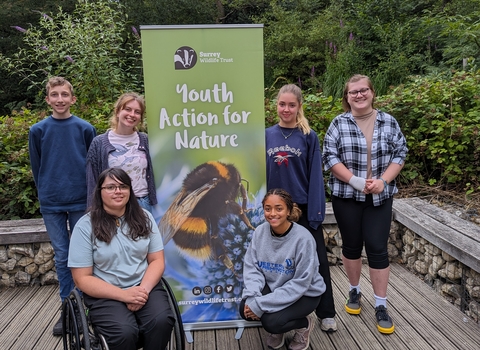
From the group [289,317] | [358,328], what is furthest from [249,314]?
[358,328]

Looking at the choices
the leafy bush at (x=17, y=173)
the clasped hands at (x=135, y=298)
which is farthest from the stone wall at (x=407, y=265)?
the clasped hands at (x=135, y=298)

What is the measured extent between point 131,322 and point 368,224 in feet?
4.64

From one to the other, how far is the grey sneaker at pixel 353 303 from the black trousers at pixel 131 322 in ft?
4.35

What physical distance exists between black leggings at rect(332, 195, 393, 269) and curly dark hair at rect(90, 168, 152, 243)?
3.78 ft

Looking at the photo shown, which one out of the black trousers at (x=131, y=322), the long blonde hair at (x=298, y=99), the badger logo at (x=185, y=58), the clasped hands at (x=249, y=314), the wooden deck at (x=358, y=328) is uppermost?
the badger logo at (x=185, y=58)

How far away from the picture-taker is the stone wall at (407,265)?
2.71m

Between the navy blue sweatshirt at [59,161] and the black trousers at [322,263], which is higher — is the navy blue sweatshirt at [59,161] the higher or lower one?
the higher one

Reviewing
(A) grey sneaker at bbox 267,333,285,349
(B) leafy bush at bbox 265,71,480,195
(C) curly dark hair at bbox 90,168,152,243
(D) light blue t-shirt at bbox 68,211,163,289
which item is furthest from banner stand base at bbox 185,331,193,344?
(B) leafy bush at bbox 265,71,480,195

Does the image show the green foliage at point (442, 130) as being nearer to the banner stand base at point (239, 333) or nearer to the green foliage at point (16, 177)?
the banner stand base at point (239, 333)

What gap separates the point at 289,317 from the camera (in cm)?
212

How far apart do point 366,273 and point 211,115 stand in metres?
1.87

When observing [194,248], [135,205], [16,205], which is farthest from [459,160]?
[16,205]

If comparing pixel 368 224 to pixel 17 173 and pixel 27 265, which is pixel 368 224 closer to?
pixel 27 265

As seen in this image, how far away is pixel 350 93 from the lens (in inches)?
97.1
